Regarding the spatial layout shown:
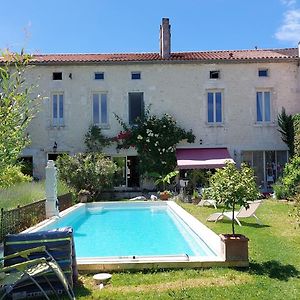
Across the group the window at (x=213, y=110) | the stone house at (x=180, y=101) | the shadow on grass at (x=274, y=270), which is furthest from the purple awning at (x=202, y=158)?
the shadow on grass at (x=274, y=270)

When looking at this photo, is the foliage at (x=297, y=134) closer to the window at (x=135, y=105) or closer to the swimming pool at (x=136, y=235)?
the swimming pool at (x=136, y=235)

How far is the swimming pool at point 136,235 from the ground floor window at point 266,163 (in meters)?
11.1

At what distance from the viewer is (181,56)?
36.1 metres

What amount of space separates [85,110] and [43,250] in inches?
1081

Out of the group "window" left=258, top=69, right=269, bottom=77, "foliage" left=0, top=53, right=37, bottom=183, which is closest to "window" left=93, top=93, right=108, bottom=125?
"window" left=258, top=69, right=269, bottom=77

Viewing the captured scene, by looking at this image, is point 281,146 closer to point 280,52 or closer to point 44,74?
point 280,52

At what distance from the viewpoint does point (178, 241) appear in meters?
15.9

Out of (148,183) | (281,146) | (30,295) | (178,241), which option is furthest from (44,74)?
(30,295)

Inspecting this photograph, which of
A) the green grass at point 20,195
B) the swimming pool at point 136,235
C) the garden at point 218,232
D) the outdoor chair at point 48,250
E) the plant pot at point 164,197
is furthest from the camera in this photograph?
the plant pot at point 164,197

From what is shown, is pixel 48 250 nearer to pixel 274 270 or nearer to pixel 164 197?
pixel 274 270

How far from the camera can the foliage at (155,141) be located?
3350 centimetres

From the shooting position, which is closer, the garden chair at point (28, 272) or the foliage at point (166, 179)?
the garden chair at point (28, 272)

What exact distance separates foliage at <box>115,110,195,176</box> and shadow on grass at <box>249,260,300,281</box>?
22741 millimetres

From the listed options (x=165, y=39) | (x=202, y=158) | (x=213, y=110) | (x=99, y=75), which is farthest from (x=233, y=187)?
(x=165, y=39)
